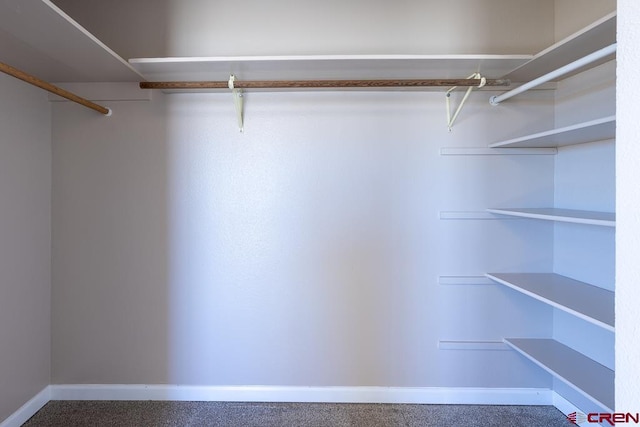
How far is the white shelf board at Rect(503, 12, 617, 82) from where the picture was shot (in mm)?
1272

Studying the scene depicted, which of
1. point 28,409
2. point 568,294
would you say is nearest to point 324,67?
point 568,294

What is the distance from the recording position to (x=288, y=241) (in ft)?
6.22

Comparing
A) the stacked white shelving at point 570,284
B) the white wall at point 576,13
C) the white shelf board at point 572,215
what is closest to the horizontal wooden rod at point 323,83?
the stacked white shelving at point 570,284

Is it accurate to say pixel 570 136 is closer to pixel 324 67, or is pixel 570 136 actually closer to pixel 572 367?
pixel 572 367

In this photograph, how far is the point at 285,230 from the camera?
1893 mm

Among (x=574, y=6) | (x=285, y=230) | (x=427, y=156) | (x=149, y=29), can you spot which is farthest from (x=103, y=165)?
(x=574, y=6)

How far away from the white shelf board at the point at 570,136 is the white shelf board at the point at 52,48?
202 cm

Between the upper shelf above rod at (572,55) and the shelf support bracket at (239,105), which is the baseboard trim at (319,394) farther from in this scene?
the upper shelf above rod at (572,55)

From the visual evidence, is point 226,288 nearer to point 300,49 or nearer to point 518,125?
point 300,49

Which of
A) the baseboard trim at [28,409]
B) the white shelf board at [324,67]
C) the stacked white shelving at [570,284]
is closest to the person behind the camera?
the stacked white shelving at [570,284]

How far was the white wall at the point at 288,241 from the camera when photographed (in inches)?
73.7

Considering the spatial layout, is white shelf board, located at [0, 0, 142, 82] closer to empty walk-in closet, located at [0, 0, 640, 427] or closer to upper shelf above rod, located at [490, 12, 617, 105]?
empty walk-in closet, located at [0, 0, 640, 427]
